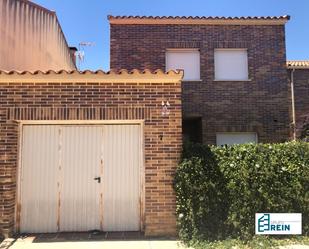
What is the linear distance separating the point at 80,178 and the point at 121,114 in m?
1.63

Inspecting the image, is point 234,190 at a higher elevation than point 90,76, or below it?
below

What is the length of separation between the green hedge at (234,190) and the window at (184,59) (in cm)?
677

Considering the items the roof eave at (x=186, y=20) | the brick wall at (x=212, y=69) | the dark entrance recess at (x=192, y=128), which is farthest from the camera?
the roof eave at (x=186, y=20)

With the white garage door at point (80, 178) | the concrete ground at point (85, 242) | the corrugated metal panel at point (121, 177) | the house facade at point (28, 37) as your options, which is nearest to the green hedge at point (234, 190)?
the concrete ground at point (85, 242)

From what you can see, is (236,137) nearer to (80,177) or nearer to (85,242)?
(80,177)

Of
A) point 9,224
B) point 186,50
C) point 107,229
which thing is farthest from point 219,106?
point 9,224

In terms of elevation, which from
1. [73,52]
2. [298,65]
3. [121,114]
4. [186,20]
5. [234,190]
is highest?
[73,52]

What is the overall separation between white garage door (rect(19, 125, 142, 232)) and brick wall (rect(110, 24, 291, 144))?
5.78m

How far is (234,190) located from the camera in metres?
8.39

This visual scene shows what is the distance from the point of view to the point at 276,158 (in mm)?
8562

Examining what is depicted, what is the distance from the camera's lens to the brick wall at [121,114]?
862cm

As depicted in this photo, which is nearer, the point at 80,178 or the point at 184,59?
the point at 80,178

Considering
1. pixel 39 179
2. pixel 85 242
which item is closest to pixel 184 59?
pixel 39 179

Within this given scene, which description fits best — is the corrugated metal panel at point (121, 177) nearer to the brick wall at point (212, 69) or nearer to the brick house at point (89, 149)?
the brick house at point (89, 149)
